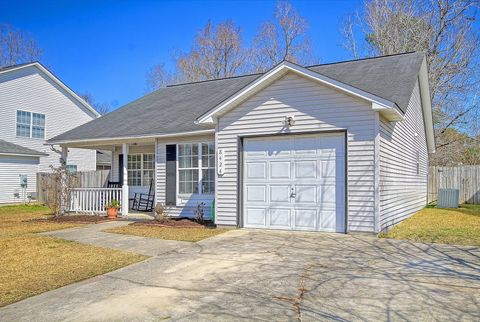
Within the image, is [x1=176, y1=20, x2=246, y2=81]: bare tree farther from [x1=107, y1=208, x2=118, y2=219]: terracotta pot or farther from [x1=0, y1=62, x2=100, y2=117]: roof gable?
[x1=107, y1=208, x2=118, y2=219]: terracotta pot

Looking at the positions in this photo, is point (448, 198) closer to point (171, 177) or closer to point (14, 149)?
point (171, 177)

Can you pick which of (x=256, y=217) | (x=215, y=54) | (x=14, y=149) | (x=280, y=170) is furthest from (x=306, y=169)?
(x=215, y=54)

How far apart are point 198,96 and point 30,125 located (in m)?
13.0

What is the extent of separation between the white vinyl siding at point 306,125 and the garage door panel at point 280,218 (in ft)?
3.23

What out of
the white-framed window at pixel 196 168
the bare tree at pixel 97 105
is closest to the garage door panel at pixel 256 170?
the white-framed window at pixel 196 168

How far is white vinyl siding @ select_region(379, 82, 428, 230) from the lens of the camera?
9109 mm

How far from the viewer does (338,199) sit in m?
9.02

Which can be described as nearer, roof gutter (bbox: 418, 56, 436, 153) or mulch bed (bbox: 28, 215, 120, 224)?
mulch bed (bbox: 28, 215, 120, 224)

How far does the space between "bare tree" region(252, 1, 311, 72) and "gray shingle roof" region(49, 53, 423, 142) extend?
13.3m

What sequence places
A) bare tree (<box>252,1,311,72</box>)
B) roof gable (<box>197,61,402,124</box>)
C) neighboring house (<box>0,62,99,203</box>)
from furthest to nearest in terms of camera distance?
bare tree (<box>252,1,311,72</box>), neighboring house (<box>0,62,99,203</box>), roof gable (<box>197,61,402,124</box>)

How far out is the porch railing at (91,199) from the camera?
14.3 meters

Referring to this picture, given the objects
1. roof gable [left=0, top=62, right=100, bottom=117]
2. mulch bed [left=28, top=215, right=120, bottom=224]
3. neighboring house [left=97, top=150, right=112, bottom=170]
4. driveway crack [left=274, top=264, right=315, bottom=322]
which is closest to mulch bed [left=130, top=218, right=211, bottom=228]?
mulch bed [left=28, top=215, right=120, bottom=224]

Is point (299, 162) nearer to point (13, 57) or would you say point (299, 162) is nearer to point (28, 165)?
point (28, 165)

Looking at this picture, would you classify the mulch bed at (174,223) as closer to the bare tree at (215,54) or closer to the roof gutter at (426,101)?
the roof gutter at (426,101)
